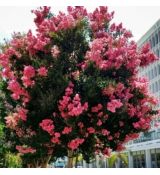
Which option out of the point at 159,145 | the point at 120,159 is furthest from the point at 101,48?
the point at 120,159

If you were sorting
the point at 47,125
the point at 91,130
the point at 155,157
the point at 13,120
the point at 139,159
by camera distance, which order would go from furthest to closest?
the point at 139,159
the point at 155,157
the point at 13,120
the point at 91,130
the point at 47,125

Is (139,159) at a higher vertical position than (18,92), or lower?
higher

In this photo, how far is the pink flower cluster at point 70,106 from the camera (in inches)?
246

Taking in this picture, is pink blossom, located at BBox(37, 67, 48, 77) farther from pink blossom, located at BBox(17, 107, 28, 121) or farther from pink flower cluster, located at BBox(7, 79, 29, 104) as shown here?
pink blossom, located at BBox(17, 107, 28, 121)

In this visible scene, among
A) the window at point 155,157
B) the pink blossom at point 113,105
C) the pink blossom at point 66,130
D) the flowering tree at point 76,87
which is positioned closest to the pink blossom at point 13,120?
the flowering tree at point 76,87

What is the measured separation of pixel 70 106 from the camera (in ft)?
20.4

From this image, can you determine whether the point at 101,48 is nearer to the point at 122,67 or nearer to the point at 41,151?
the point at 122,67

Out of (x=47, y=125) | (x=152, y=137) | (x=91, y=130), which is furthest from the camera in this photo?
(x=152, y=137)

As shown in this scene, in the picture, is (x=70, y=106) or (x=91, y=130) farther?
(x=91, y=130)

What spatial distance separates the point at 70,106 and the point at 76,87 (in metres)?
0.55

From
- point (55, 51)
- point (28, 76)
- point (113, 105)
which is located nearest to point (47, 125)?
point (28, 76)

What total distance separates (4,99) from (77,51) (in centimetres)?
229

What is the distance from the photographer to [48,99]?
635 centimetres

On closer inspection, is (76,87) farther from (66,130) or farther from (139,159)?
(139,159)
